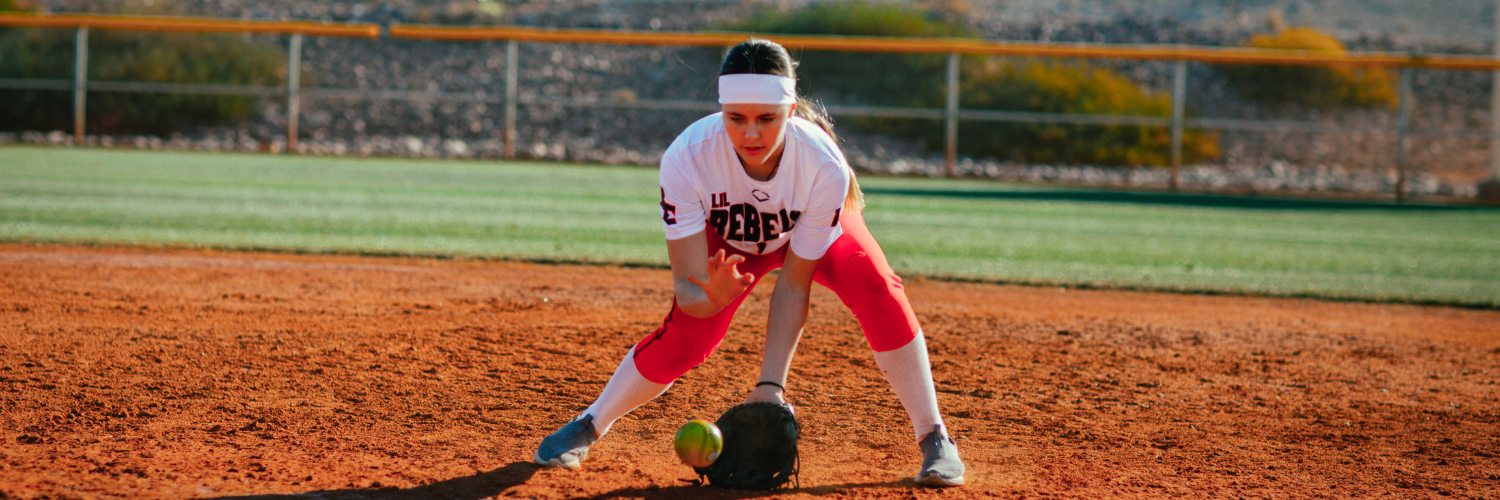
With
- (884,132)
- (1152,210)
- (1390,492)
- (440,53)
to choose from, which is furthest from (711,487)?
(440,53)

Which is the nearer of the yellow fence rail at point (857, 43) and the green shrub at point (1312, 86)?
the yellow fence rail at point (857, 43)

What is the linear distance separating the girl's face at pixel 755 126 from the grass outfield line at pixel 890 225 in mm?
4203

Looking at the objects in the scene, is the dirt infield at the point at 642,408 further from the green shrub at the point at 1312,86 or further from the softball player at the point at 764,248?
the green shrub at the point at 1312,86

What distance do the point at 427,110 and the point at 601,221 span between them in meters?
15.4

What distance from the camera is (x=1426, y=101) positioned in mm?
27094

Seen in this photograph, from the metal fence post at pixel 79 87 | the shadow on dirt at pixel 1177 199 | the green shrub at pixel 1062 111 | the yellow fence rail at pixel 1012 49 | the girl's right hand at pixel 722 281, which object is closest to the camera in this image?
the girl's right hand at pixel 722 281

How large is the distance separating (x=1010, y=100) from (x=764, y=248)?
17.8 meters

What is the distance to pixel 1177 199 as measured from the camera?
41.8 ft

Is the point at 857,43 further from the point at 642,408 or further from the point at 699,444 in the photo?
the point at 699,444

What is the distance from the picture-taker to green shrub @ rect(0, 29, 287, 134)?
1903 cm

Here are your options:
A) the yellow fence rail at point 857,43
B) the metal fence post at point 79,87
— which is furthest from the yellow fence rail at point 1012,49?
the metal fence post at point 79,87

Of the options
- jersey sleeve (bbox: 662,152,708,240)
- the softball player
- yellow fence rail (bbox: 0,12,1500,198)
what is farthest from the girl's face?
yellow fence rail (bbox: 0,12,1500,198)

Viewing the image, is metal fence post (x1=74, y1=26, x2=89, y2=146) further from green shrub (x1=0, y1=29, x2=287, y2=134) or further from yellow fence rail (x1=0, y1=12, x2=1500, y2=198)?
green shrub (x1=0, y1=29, x2=287, y2=134)

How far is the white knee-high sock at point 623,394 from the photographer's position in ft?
9.84
